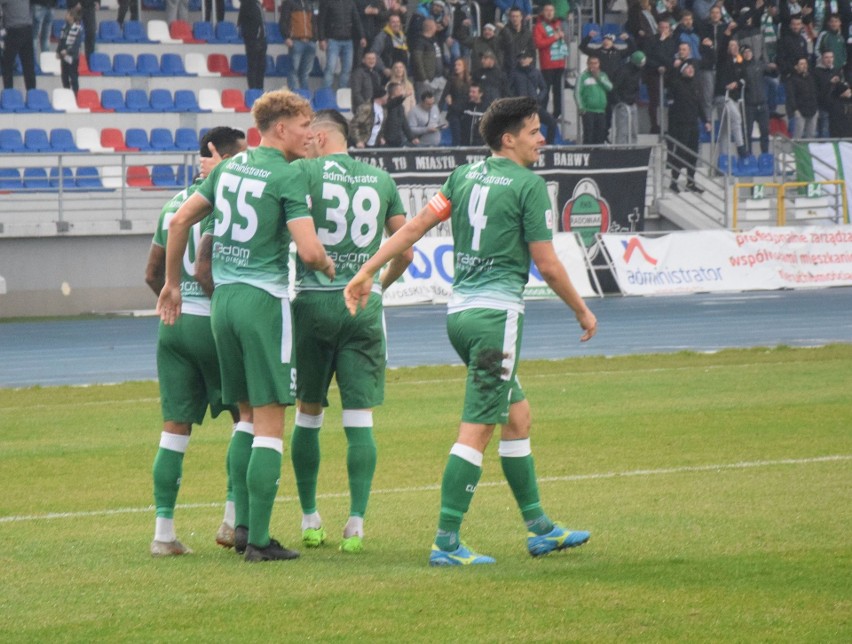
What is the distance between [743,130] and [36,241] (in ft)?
51.5

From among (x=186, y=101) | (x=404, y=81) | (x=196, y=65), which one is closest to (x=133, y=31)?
(x=196, y=65)

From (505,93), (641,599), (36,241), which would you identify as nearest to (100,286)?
(36,241)

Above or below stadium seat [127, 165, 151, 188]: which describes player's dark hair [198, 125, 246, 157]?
above

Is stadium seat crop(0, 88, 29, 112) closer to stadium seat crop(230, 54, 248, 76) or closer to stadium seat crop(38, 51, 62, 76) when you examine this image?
stadium seat crop(38, 51, 62, 76)

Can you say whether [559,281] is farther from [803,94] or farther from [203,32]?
[803,94]

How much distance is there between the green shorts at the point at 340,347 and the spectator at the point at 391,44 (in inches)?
882

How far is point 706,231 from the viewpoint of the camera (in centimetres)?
2669

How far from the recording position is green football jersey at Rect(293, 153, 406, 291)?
7172mm

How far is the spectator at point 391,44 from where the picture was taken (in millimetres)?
29156

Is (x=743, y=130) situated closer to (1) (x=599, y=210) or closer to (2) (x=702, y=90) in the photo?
(2) (x=702, y=90)

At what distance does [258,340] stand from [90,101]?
2314 cm

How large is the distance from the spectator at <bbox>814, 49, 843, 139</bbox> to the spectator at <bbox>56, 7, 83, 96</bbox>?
16.7 meters

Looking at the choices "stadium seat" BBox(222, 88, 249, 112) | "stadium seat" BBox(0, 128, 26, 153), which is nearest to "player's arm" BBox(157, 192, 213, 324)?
"stadium seat" BBox(0, 128, 26, 153)

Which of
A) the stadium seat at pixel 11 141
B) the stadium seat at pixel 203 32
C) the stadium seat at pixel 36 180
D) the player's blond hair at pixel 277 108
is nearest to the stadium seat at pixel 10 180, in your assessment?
the stadium seat at pixel 36 180
